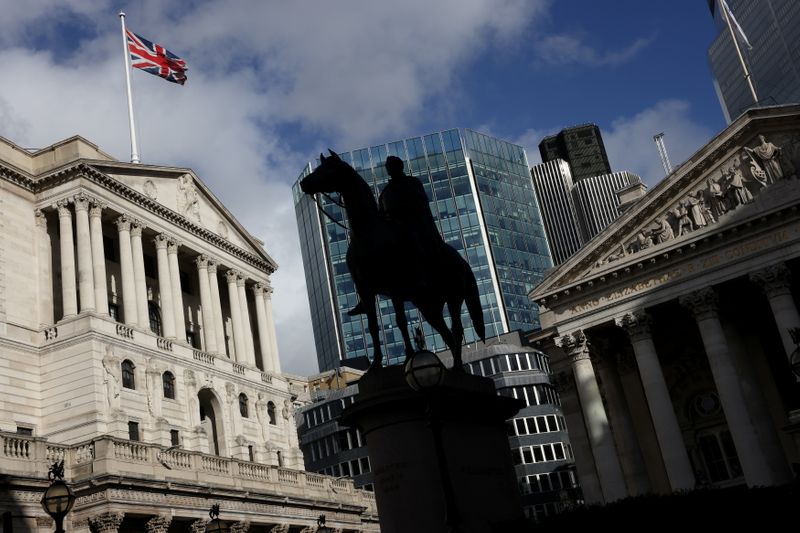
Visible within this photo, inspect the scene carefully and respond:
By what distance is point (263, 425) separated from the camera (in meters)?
59.6

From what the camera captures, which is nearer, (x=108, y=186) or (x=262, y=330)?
(x=108, y=186)

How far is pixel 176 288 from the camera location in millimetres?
55562

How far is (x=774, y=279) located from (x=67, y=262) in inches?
1490

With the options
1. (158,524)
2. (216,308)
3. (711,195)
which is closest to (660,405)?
(711,195)

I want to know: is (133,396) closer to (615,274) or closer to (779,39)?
(615,274)

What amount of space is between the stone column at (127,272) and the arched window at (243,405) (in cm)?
1085

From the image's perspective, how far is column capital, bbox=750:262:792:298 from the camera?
39844mm

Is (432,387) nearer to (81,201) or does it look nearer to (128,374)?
(128,374)

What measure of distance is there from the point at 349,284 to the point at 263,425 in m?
82.6

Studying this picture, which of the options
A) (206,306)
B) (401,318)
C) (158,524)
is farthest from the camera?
(206,306)

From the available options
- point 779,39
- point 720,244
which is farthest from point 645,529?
point 779,39

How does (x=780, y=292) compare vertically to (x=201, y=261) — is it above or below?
below

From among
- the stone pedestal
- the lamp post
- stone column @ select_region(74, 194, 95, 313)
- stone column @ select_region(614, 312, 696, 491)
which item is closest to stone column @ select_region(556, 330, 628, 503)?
stone column @ select_region(614, 312, 696, 491)

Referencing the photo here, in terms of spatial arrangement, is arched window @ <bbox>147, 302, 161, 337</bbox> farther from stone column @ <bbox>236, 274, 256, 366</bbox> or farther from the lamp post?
the lamp post
